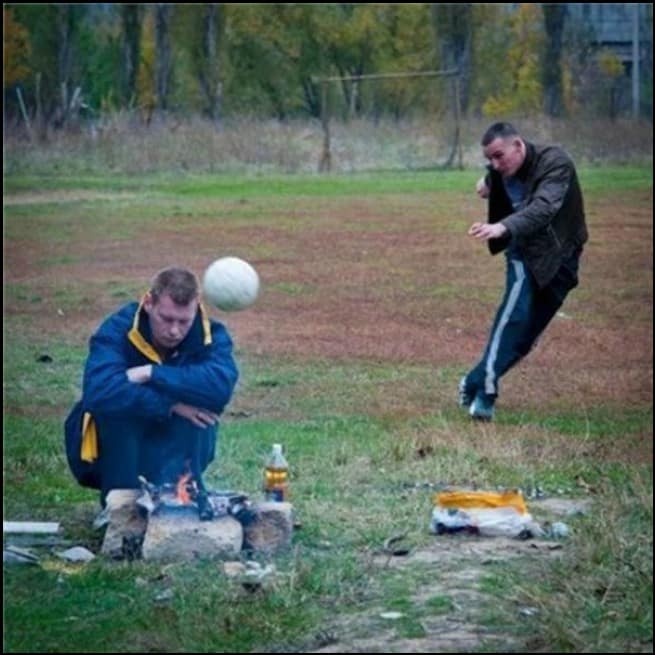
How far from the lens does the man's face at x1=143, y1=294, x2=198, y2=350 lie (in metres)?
8.27

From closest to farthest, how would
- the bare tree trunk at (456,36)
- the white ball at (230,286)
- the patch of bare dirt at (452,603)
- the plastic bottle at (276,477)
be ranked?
the patch of bare dirt at (452,603) → the plastic bottle at (276,477) → the white ball at (230,286) → the bare tree trunk at (456,36)

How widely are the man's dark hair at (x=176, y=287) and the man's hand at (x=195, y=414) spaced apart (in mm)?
455

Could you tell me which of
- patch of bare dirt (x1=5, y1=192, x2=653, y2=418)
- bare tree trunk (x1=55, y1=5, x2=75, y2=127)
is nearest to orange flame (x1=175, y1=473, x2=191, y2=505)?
patch of bare dirt (x1=5, y1=192, x2=653, y2=418)

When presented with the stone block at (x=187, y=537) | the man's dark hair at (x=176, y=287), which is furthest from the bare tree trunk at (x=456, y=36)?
the stone block at (x=187, y=537)

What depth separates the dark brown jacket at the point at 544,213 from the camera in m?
12.0

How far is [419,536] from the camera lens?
838cm

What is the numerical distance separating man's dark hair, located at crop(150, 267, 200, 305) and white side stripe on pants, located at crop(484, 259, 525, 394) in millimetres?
4206

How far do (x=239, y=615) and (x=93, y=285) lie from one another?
517 inches

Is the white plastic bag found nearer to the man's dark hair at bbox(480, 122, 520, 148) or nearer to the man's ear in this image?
the man's ear

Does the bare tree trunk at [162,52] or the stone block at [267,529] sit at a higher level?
the bare tree trunk at [162,52]

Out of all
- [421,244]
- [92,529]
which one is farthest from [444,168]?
[92,529]

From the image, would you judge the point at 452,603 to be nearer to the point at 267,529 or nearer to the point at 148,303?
the point at 267,529

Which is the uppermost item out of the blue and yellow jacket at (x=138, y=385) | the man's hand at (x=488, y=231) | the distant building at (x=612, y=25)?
the distant building at (x=612, y=25)

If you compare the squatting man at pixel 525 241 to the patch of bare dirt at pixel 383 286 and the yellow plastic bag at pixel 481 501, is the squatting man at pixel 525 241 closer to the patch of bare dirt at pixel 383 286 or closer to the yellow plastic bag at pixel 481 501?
the patch of bare dirt at pixel 383 286
